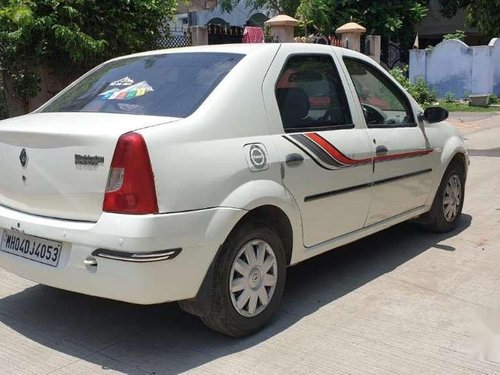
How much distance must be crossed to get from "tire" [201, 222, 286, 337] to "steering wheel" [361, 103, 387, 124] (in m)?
1.39

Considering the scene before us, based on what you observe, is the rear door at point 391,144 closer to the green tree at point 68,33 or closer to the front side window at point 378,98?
the front side window at point 378,98

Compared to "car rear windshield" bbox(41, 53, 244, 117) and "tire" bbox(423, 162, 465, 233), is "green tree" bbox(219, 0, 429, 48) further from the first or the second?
"car rear windshield" bbox(41, 53, 244, 117)

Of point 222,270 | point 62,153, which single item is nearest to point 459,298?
point 222,270

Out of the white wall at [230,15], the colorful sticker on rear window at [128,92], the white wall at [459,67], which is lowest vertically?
the colorful sticker on rear window at [128,92]

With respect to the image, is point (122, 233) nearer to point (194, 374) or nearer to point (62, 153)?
point (62, 153)

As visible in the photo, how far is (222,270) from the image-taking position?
11.2 feet

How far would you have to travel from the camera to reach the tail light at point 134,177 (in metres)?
3.12

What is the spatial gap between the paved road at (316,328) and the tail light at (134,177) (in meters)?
0.91

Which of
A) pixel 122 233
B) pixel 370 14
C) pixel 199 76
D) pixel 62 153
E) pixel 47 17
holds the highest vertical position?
A: pixel 370 14

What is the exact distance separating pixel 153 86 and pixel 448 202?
3221 mm

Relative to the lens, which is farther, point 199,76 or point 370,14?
point 370,14

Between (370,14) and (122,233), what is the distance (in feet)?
69.0

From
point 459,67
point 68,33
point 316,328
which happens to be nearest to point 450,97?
point 459,67

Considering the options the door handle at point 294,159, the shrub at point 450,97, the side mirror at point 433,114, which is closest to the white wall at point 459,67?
the shrub at point 450,97
